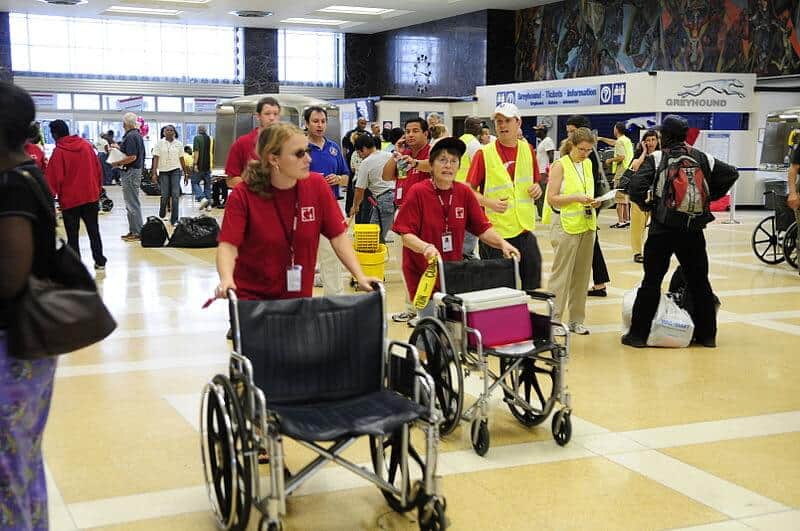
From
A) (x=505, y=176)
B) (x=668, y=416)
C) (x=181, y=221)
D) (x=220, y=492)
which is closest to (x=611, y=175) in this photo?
(x=181, y=221)

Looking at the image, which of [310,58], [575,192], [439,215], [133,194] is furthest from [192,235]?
[310,58]

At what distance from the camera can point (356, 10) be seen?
25.7 m

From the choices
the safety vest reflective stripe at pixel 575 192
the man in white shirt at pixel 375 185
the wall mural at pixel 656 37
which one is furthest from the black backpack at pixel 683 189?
the wall mural at pixel 656 37

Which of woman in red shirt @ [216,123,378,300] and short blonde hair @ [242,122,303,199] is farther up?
short blonde hair @ [242,122,303,199]

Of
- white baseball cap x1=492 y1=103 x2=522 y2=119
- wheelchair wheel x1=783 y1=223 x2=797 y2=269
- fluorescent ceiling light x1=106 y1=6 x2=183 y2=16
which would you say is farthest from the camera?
fluorescent ceiling light x1=106 y1=6 x2=183 y2=16

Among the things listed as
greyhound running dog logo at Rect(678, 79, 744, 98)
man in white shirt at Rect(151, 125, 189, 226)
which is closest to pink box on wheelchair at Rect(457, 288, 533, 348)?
man in white shirt at Rect(151, 125, 189, 226)

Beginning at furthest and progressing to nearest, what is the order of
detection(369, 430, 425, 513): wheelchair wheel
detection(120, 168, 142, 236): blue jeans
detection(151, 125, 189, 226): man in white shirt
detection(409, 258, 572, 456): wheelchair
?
detection(151, 125, 189, 226): man in white shirt < detection(120, 168, 142, 236): blue jeans < detection(409, 258, 572, 456): wheelchair < detection(369, 430, 425, 513): wheelchair wheel

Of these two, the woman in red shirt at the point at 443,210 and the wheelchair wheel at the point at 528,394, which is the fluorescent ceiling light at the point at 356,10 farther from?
the wheelchair wheel at the point at 528,394

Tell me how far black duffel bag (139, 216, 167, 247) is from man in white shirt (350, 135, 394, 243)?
14.0 feet

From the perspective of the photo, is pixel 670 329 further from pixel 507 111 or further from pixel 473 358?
pixel 473 358

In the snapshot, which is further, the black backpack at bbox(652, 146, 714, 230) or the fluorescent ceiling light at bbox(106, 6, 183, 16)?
the fluorescent ceiling light at bbox(106, 6, 183, 16)

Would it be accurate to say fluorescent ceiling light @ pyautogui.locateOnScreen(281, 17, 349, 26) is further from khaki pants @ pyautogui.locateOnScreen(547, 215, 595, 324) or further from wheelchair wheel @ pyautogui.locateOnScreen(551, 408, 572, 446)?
wheelchair wheel @ pyautogui.locateOnScreen(551, 408, 572, 446)

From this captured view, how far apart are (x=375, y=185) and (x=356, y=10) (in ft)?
57.9

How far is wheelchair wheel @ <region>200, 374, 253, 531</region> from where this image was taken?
10.0ft
